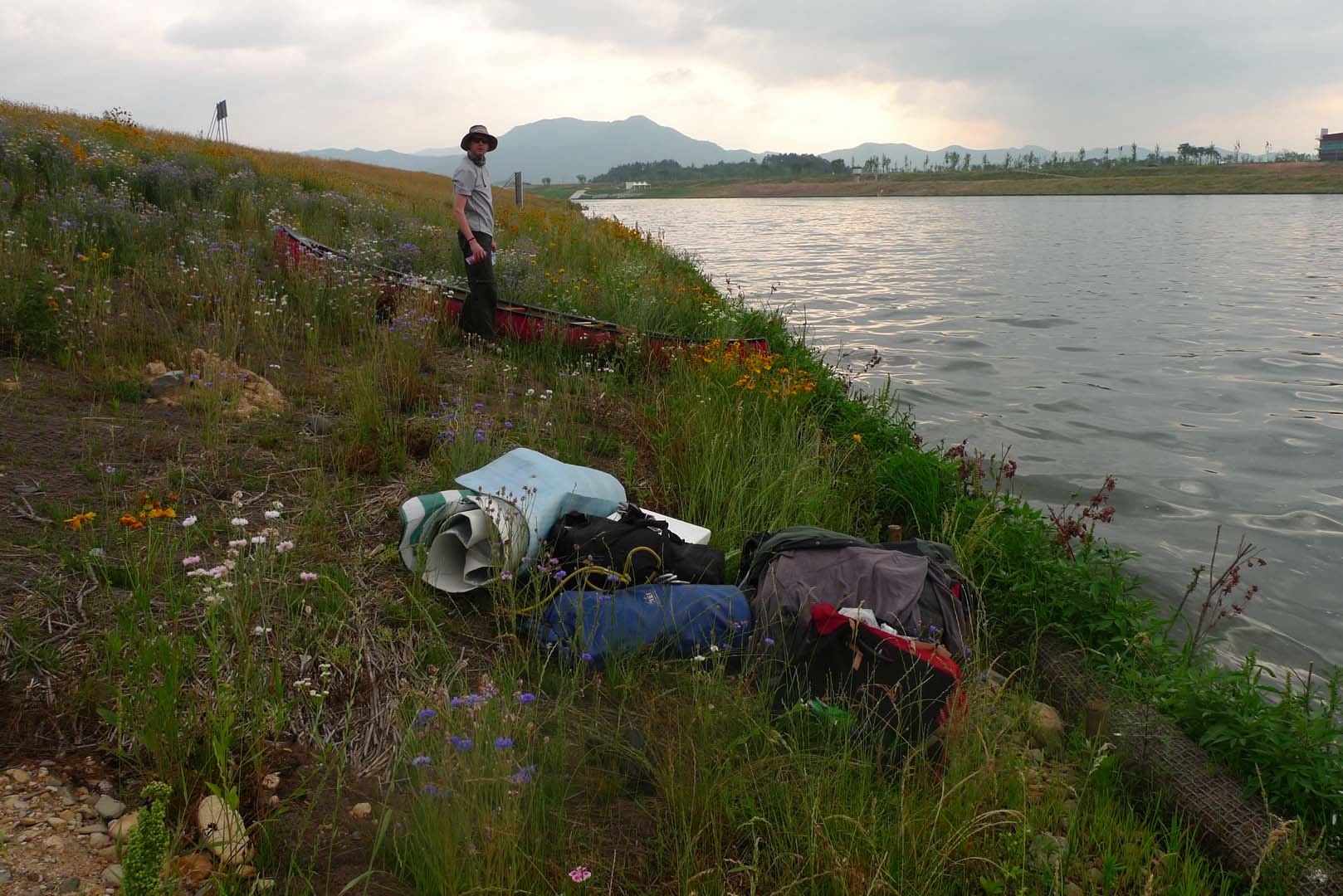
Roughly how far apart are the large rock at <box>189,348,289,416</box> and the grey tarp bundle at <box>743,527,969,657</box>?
11.3 feet

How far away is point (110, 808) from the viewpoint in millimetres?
2379

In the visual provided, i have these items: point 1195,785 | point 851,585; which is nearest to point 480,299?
point 851,585

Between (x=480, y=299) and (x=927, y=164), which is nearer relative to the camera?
(x=480, y=299)

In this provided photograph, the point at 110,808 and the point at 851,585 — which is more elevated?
the point at 851,585

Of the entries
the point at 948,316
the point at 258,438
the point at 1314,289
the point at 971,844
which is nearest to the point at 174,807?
the point at 971,844

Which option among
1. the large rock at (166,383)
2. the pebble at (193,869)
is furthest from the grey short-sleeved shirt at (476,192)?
the pebble at (193,869)

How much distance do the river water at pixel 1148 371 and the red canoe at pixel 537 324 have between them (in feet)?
9.46

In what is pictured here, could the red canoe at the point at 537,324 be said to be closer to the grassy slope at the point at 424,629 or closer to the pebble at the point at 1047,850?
the grassy slope at the point at 424,629

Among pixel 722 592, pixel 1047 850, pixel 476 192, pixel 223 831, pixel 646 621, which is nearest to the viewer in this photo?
pixel 223 831

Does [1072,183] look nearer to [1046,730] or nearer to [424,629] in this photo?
[1046,730]

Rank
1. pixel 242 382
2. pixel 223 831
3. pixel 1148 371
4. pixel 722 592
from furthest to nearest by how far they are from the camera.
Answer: pixel 1148 371
pixel 242 382
pixel 722 592
pixel 223 831

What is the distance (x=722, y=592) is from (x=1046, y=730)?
1.47 meters

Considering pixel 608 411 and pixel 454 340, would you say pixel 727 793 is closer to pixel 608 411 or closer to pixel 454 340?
pixel 608 411

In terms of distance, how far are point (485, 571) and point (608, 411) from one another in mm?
2821
